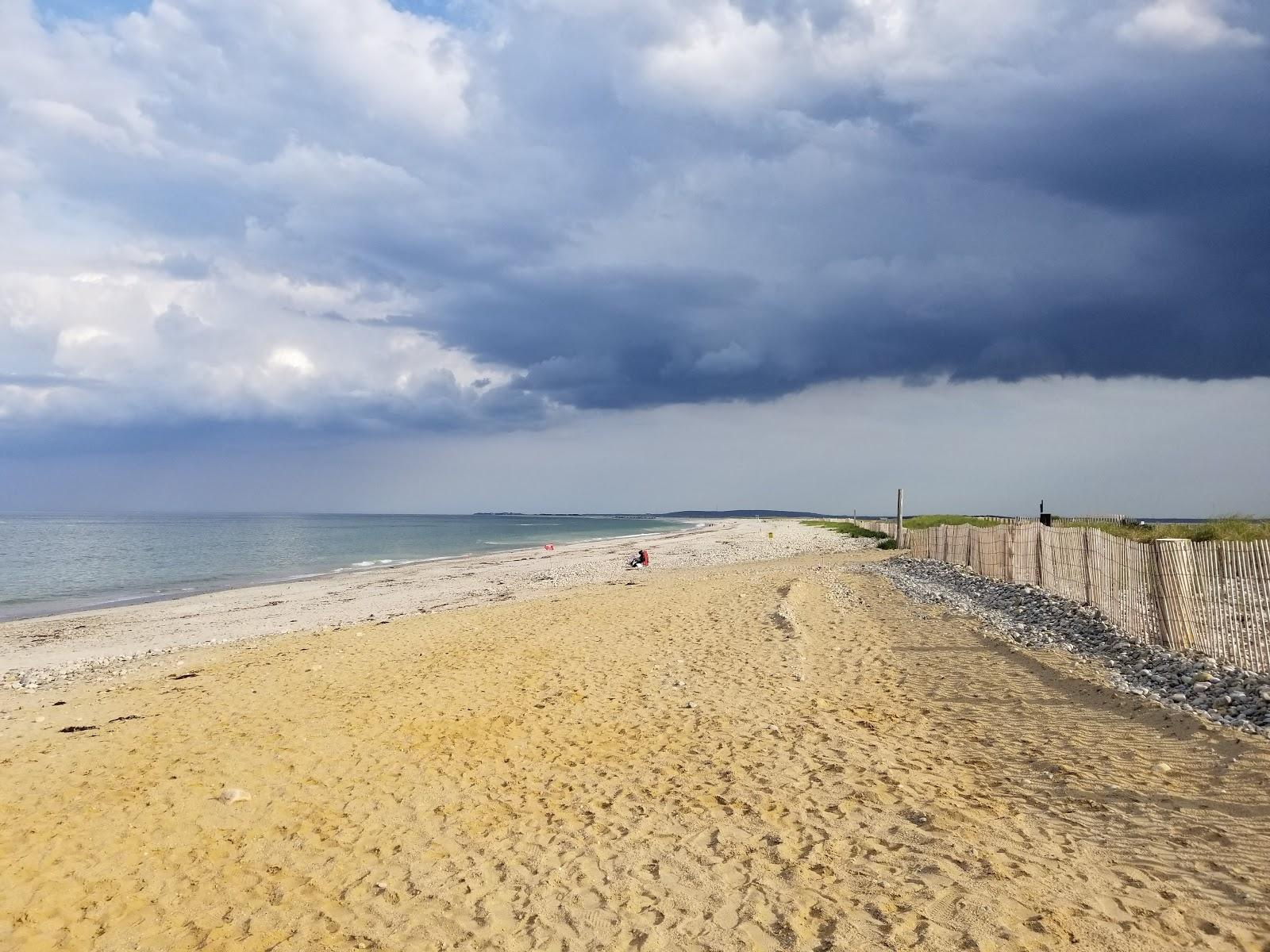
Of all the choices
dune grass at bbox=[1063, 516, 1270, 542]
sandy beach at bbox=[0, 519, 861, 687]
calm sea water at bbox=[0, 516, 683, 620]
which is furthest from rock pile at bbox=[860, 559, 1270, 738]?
calm sea water at bbox=[0, 516, 683, 620]

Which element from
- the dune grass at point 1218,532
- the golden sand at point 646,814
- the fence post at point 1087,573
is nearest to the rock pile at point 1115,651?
the fence post at point 1087,573

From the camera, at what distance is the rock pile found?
818 cm

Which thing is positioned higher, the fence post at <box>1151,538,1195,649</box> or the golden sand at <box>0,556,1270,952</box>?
the fence post at <box>1151,538,1195,649</box>

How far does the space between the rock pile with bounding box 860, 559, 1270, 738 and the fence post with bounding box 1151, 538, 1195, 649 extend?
270 mm

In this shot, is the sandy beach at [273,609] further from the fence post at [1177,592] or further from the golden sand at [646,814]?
the fence post at [1177,592]

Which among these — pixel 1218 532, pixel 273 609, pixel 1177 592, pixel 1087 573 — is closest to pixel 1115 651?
pixel 1177 592

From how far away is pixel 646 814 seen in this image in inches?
260

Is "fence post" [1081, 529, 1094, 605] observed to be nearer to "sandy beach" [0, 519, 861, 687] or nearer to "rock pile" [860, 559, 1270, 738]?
"rock pile" [860, 559, 1270, 738]

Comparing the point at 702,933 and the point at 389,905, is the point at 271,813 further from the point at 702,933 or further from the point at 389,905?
the point at 702,933

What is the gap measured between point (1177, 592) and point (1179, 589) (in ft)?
0.16

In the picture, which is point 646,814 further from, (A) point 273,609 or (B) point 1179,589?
(A) point 273,609

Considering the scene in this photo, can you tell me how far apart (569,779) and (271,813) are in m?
2.73

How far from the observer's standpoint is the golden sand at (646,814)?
4895 mm

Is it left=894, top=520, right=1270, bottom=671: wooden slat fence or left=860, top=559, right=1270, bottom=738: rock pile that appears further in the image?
left=894, top=520, right=1270, bottom=671: wooden slat fence
